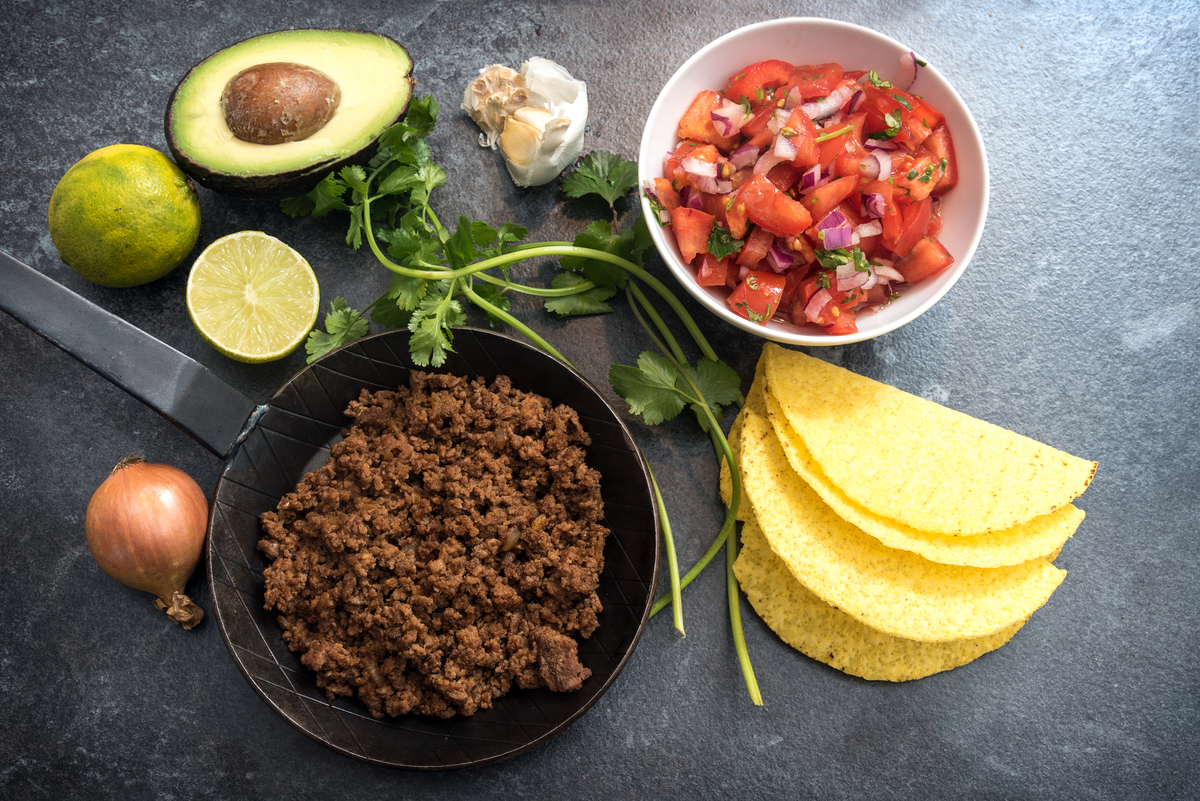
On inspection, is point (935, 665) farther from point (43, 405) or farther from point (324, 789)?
point (43, 405)

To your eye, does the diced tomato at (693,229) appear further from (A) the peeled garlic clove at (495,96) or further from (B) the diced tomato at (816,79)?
(A) the peeled garlic clove at (495,96)

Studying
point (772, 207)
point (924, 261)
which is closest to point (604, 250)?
point (772, 207)

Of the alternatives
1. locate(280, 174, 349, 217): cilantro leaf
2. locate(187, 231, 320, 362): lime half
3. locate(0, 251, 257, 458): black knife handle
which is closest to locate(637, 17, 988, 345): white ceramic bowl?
locate(280, 174, 349, 217): cilantro leaf

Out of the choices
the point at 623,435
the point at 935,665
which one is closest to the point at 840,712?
the point at 935,665

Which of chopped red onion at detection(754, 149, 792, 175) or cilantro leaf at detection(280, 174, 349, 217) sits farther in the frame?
cilantro leaf at detection(280, 174, 349, 217)

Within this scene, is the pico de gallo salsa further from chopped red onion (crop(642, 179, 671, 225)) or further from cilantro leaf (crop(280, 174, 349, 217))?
cilantro leaf (crop(280, 174, 349, 217))

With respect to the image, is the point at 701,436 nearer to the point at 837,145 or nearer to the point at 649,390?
the point at 649,390

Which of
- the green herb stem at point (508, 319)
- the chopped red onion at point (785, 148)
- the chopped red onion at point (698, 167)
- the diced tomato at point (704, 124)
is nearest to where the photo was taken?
the chopped red onion at point (785, 148)


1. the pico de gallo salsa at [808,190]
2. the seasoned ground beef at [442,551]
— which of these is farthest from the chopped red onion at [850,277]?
the seasoned ground beef at [442,551]
